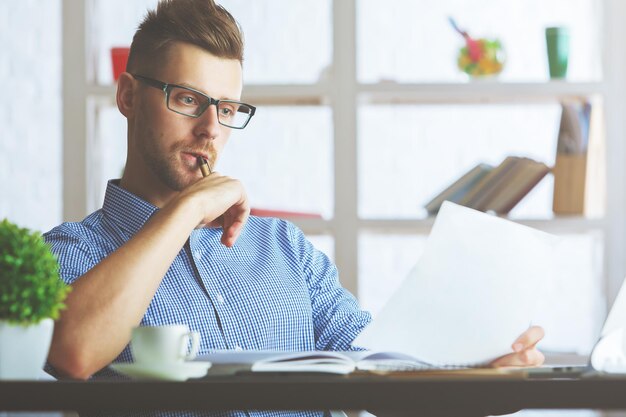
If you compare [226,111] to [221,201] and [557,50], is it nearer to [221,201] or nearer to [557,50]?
[221,201]

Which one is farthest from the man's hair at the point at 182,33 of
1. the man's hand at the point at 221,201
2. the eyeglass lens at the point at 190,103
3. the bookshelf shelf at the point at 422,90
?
the bookshelf shelf at the point at 422,90

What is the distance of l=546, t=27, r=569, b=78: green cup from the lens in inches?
120

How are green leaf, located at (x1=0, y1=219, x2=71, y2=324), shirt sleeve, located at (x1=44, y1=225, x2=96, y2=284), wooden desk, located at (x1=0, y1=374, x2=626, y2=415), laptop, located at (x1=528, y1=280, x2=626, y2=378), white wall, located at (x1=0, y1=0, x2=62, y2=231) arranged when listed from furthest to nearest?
white wall, located at (x1=0, y1=0, x2=62, y2=231) → shirt sleeve, located at (x1=44, y1=225, x2=96, y2=284) → laptop, located at (x1=528, y1=280, x2=626, y2=378) → green leaf, located at (x1=0, y1=219, x2=71, y2=324) → wooden desk, located at (x1=0, y1=374, x2=626, y2=415)

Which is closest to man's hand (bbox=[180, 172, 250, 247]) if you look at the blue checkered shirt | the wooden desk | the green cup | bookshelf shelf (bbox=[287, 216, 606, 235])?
the blue checkered shirt

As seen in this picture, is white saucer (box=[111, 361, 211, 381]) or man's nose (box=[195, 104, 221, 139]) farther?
man's nose (box=[195, 104, 221, 139])

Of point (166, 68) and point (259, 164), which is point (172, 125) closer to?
point (166, 68)

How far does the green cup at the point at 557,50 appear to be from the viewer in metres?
3.06

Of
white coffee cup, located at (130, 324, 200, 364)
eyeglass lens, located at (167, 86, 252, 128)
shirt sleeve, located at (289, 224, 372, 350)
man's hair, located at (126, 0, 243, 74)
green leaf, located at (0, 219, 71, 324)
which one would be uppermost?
man's hair, located at (126, 0, 243, 74)

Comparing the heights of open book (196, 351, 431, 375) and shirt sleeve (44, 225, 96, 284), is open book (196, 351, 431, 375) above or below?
below

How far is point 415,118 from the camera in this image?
3258 mm

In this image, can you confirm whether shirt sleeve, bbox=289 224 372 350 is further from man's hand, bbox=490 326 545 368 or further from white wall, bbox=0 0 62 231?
white wall, bbox=0 0 62 231

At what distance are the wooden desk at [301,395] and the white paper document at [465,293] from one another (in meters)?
0.27

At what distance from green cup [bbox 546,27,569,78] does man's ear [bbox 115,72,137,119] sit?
1699mm

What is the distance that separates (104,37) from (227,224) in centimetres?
180
